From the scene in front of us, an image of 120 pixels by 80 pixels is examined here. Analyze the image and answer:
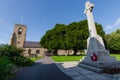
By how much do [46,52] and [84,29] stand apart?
3063cm

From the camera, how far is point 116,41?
164 ft

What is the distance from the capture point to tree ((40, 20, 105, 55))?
39031 millimetres

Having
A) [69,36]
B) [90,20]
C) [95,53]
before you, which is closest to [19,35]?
[69,36]

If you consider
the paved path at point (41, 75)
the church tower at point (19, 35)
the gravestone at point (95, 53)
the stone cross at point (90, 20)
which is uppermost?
the church tower at point (19, 35)

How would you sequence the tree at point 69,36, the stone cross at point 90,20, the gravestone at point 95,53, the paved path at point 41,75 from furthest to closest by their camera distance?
1. the tree at point 69,36
2. the stone cross at point 90,20
3. the gravestone at point 95,53
4. the paved path at point 41,75

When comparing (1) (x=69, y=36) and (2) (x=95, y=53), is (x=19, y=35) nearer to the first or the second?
(1) (x=69, y=36)

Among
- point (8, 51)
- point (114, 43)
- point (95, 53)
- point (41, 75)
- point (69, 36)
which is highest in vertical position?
point (69, 36)

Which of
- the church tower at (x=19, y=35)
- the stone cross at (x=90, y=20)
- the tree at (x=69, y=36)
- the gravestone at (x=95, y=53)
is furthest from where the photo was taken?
the church tower at (x=19, y=35)

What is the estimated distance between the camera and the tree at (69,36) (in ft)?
128

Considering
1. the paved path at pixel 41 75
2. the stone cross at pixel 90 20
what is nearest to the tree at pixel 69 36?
the stone cross at pixel 90 20

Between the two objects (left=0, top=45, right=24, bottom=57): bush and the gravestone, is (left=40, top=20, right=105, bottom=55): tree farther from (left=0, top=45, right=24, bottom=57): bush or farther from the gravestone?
(left=0, top=45, right=24, bottom=57): bush

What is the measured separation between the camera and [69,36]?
41219 millimetres

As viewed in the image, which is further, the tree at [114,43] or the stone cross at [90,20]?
the tree at [114,43]

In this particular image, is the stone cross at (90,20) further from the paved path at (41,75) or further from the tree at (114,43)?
the tree at (114,43)
